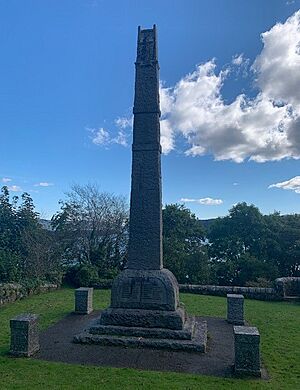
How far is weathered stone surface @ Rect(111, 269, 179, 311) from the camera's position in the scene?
8.20 m

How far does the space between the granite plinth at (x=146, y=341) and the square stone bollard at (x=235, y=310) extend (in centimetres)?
257

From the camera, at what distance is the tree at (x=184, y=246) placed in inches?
747

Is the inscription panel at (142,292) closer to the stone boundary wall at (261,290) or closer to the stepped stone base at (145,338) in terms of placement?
the stepped stone base at (145,338)

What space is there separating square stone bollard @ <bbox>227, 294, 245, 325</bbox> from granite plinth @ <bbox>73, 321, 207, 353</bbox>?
2573 mm

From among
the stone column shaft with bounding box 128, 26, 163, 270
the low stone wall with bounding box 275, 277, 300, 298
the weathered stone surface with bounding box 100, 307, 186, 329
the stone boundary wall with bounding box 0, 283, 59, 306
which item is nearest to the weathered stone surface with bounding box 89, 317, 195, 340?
the weathered stone surface with bounding box 100, 307, 186, 329

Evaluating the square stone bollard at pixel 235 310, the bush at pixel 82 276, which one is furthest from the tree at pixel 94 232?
the square stone bollard at pixel 235 310

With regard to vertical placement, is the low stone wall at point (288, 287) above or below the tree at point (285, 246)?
below

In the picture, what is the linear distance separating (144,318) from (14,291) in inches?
293

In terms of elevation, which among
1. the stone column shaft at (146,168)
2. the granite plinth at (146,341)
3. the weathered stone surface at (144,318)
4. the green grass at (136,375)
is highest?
the stone column shaft at (146,168)

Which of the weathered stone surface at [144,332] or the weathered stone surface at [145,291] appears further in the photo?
the weathered stone surface at [145,291]

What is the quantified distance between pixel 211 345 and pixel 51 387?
3922 mm

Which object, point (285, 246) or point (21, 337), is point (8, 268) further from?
point (285, 246)

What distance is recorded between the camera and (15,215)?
63.9 feet

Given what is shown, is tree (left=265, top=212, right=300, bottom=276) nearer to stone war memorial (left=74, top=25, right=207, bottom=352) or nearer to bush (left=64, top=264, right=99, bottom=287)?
bush (left=64, top=264, right=99, bottom=287)
